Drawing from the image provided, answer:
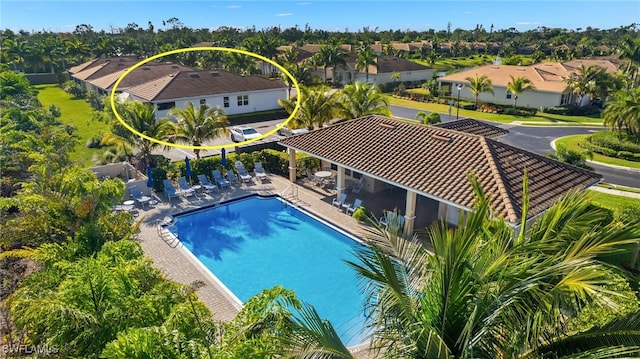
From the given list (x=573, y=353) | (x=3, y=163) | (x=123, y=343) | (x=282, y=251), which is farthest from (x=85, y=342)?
(x=3, y=163)

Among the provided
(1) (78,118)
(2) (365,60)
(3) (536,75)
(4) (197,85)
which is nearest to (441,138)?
(4) (197,85)

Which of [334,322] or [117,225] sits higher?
[117,225]

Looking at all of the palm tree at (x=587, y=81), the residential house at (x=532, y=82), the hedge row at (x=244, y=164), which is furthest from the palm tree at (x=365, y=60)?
the hedge row at (x=244, y=164)

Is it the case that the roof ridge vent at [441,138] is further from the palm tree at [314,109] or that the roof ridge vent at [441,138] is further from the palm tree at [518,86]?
the palm tree at [518,86]

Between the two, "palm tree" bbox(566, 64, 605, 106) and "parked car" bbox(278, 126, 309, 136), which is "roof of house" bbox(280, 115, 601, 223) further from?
"palm tree" bbox(566, 64, 605, 106)

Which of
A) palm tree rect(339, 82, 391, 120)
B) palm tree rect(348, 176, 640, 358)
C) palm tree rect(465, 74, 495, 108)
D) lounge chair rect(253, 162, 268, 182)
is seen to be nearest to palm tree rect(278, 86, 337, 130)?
palm tree rect(339, 82, 391, 120)

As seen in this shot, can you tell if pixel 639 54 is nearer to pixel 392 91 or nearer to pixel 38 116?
pixel 392 91

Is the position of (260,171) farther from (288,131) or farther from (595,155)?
(595,155)
